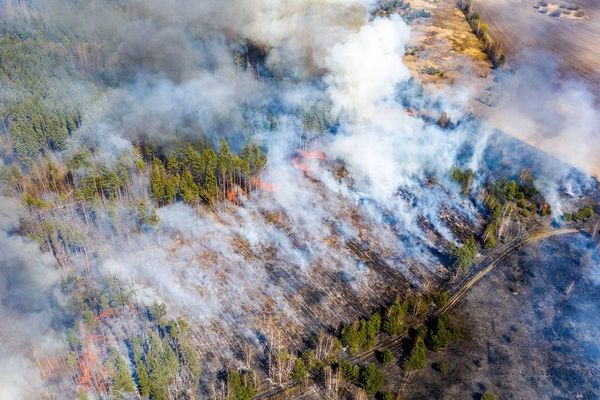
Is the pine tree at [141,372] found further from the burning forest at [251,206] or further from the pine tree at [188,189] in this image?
the pine tree at [188,189]

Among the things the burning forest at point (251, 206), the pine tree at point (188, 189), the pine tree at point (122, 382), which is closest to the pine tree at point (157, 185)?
the burning forest at point (251, 206)

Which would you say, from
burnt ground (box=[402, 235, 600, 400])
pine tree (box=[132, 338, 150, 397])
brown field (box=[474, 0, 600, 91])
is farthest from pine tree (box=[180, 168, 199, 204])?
brown field (box=[474, 0, 600, 91])

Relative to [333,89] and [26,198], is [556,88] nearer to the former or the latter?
[333,89]

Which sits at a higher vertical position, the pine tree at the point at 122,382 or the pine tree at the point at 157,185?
the pine tree at the point at 157,185

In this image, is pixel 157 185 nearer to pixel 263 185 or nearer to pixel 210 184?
pixel 210 184

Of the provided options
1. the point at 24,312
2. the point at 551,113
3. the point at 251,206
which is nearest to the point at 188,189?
the point at 251,206

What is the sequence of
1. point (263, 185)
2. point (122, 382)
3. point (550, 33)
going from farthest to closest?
point (550, 33)
point (263, 185)
point (122, 382)
